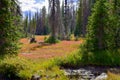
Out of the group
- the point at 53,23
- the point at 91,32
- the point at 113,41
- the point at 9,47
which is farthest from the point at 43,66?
the point at 53,23

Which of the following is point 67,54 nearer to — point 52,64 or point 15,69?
point 52,64

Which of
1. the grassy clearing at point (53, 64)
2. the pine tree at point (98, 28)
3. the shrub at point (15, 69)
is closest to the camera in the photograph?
the grassy clearing at point (53, 64)

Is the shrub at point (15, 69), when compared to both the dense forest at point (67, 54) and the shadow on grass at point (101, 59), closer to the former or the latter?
the dense forest at point (67, 54)

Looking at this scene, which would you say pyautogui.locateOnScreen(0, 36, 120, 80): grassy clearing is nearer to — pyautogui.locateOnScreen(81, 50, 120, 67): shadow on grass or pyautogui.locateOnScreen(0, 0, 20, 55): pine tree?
pyautogui.locateOnScreen(81, 50, 120, 67): shadow on grass

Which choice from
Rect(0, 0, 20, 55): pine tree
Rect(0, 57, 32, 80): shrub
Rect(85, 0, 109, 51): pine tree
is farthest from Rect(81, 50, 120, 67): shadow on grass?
Rect(0, 57, 32, 80): shrub

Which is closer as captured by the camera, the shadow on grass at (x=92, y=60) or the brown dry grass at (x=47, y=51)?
the shadow on grass at (x=92, y=60)

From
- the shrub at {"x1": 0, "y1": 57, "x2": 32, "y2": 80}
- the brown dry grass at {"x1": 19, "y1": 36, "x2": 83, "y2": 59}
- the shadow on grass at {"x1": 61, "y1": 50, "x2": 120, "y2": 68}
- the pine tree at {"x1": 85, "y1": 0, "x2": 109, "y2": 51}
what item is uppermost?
the pine tree at {"x1": 85, "y1": 0, "x2": 109, "y2": 51}

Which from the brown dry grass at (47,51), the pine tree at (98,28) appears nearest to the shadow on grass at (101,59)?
the pine tree at (98,28)

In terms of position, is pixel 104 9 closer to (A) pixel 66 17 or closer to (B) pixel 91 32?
(B) pixel 91 32

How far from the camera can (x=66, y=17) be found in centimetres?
9381

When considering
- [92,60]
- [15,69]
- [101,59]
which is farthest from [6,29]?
Answer: [101,59]

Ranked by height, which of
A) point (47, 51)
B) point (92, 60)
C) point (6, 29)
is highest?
point (6, 29)

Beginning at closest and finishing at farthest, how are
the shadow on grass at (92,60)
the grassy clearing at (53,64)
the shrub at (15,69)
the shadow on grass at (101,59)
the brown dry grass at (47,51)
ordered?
the grassy clearing at (53,64)
the shrub at (15,69)
the shadow on grass at (92,60)
the shadow on grass at (101,59)
the brown dry grass at (47,51)

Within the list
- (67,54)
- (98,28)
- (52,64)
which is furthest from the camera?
(98,28)
